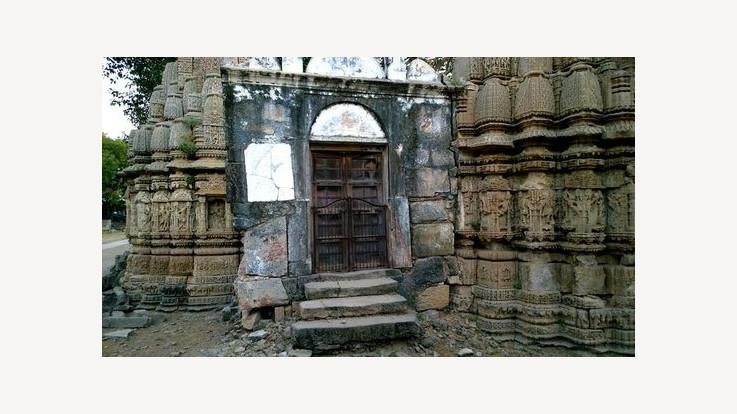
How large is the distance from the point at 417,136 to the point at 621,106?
2.42 meters

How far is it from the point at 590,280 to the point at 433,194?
7.07 feet

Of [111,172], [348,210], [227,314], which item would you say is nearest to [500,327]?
[348,210]

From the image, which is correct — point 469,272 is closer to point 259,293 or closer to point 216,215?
point 259,293

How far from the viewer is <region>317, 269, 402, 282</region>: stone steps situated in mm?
4375

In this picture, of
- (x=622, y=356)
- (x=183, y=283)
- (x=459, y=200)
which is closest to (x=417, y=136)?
(x=459, y=200)

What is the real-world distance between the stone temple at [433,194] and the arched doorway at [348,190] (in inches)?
0.6

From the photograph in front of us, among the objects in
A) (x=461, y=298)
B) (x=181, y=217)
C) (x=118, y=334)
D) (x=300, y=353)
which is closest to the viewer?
(x=300, y=353)

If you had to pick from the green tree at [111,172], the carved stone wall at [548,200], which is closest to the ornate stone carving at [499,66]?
the carved stone wall at [548,200]

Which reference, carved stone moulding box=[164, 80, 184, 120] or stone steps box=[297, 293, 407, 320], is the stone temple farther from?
carved stone moulding box=[164, 80, 184, 120]

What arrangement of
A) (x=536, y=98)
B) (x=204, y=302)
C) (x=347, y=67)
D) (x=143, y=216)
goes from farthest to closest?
1. (x=143, y=216)
2. (x=204, y=302)
3. (x=347, y=67)
4. (x=536, y=98)

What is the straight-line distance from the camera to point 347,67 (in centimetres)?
454

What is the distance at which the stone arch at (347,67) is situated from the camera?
443 cm

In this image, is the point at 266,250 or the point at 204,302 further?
the point at 204,302

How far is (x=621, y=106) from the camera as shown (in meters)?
4.12
